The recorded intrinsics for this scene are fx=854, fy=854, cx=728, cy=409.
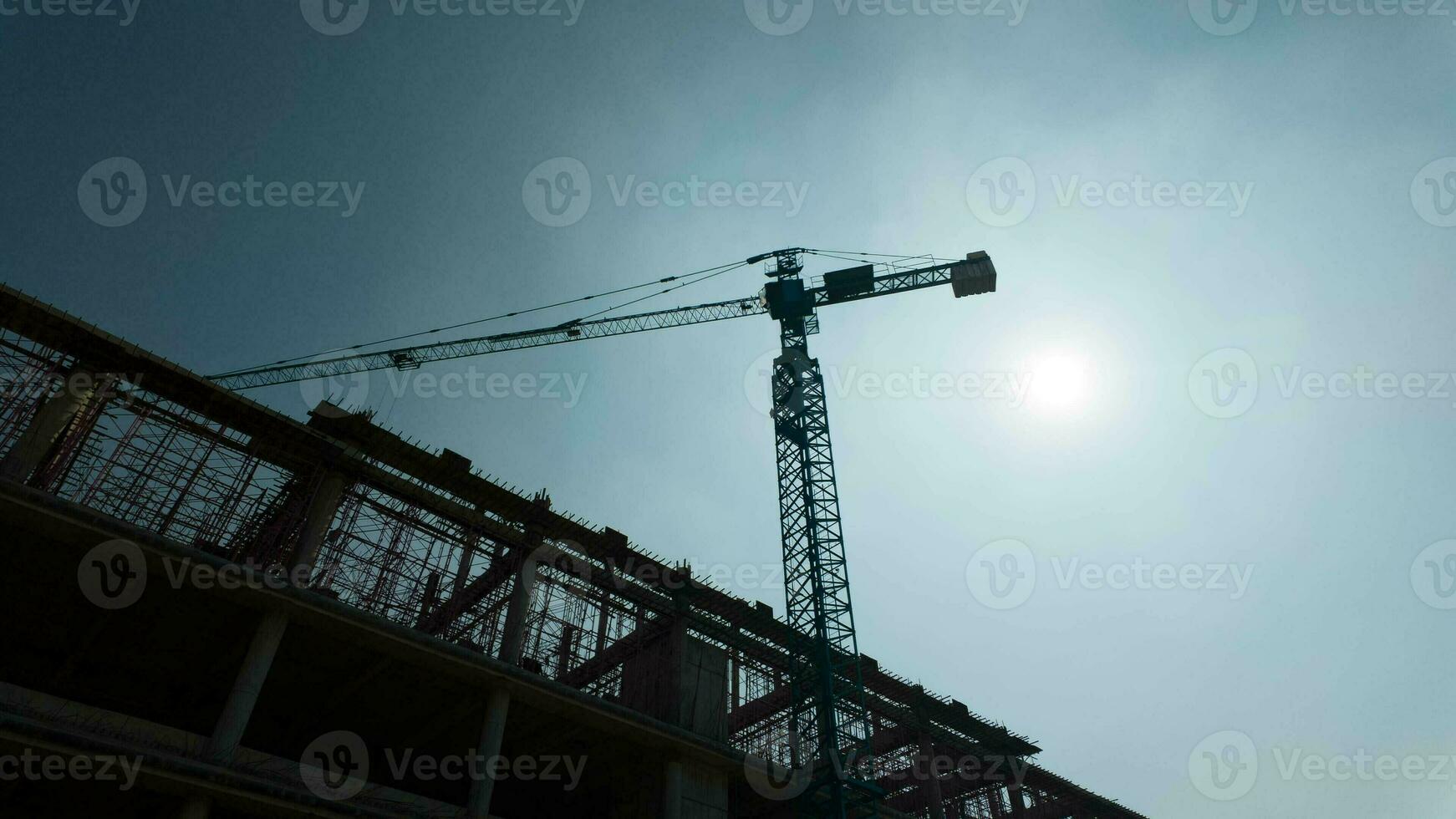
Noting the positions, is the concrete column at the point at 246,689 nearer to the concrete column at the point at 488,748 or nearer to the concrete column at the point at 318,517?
the concrete column at the point at 318,517

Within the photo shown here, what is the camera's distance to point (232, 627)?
80.7 feet

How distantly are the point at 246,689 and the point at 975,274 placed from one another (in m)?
37.7

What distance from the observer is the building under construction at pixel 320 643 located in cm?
2052

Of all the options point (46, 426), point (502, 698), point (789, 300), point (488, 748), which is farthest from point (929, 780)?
point (46, 426)

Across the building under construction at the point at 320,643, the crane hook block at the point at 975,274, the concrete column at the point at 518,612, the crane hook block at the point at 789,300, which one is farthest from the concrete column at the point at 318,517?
the crane hook block at the point at 975,274

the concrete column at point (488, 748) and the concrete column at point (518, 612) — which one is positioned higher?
the concrete column at point (518, 612)

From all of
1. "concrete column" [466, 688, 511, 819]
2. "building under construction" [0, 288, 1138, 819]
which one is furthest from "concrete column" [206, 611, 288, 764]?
"concrete column" [466, 688, 511, 819]

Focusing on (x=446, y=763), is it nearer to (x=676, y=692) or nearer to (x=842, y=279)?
(x=676, y=692)

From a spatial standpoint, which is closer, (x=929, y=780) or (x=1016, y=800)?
(x=929, y=780)

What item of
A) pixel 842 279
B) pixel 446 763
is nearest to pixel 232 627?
pixel 446 763

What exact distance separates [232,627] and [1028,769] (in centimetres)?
3625

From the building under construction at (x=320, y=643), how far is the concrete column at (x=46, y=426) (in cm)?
5

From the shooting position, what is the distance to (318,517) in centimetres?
2677

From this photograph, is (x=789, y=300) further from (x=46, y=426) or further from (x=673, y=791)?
(x=46, y=426)
